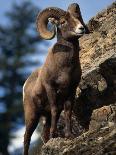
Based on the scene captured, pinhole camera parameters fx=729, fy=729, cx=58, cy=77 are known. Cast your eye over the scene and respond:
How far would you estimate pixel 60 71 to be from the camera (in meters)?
16.0

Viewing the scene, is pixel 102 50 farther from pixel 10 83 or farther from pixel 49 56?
pixel 10 83

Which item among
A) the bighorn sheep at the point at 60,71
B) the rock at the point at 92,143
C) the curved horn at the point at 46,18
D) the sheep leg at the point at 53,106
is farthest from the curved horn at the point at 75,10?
the rock at the point at 92,143

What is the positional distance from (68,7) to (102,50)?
292cm

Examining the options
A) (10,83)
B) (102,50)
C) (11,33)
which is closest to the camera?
(10,83)

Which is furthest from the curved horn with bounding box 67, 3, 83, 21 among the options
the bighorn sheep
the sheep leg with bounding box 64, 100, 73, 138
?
the sheep leg with bounding box 64, 100, 73, 138

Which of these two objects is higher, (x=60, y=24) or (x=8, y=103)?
(x=60, y=24)

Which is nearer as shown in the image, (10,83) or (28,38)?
(10,83)

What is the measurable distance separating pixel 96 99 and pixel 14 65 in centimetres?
309

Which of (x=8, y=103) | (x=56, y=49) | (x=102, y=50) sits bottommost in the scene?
(x=8, y=103)

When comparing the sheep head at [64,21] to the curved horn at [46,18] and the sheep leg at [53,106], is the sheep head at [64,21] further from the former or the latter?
the sheep leg at [53,106]

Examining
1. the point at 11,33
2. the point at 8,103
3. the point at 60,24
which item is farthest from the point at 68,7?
the point at 8,103

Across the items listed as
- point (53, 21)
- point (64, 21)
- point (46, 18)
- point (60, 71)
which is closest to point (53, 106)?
point (60, 71)

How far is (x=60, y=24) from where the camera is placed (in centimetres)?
1642

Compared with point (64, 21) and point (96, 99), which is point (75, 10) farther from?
point (96, 99)
